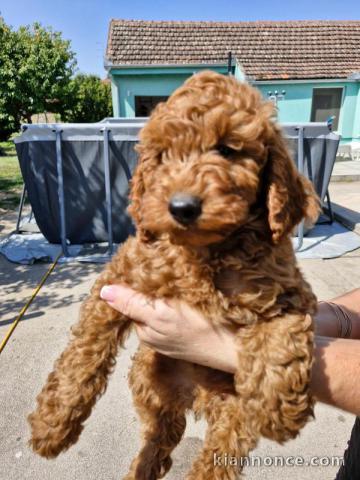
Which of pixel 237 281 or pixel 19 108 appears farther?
pixel 19 108

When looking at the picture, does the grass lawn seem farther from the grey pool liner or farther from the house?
the house

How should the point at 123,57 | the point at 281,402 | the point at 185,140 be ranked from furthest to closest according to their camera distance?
the point at 123,57
the point at 185,140
the point at 281,402

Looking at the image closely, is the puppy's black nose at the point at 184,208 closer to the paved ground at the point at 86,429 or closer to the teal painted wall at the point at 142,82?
the paved ground at the point at 86,429

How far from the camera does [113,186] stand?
768 centimetres

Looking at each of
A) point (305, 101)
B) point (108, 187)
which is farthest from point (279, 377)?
point (305, 101)

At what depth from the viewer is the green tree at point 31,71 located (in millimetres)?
25453

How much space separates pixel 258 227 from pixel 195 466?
4.74 feet

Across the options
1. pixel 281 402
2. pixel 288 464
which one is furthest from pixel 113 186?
pixel 281 402

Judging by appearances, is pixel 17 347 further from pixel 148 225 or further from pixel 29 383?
pixel 148 225

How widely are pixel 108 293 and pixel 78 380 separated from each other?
462 mm

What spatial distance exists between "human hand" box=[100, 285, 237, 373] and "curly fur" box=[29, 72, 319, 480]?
0.05 m

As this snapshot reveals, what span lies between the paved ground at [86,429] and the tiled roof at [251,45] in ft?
48.9

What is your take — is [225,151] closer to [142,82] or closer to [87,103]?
[142,82]

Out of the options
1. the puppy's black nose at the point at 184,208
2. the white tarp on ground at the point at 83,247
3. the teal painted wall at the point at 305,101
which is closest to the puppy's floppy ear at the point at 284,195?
the puppy's black nose at the point at 184,208
